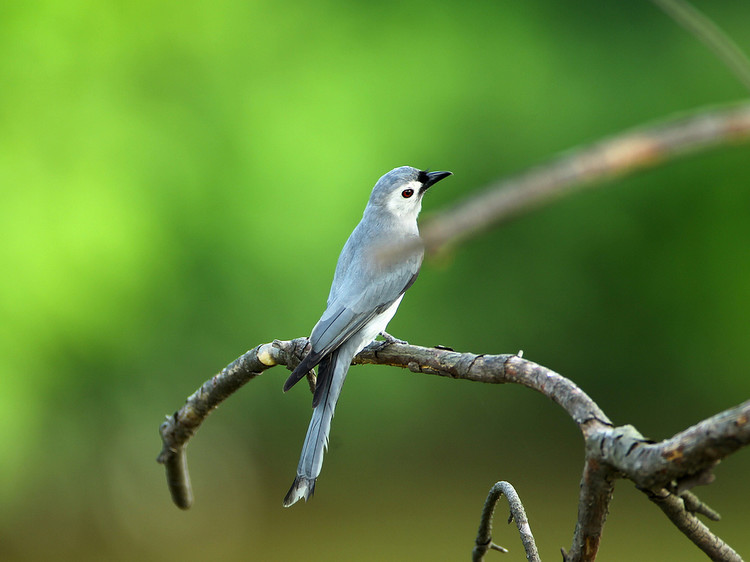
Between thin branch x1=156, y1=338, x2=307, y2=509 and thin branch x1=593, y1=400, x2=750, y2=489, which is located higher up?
thin branch x1=156, y1=338, x2=307, y2=509

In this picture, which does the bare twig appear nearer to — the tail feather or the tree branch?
the tree branch

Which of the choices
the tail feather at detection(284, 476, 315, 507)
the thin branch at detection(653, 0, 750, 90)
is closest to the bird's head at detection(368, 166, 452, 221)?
the tail feather at detection(284, 476, 315, 507)

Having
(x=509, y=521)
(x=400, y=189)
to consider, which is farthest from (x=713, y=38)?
(x=400, y=189)

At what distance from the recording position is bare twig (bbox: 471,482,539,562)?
118cm

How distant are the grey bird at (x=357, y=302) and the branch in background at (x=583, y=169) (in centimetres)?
127

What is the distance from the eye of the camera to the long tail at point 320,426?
1647mm

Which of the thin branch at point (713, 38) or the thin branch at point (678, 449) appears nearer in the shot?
the thin branch at point (713, 38)

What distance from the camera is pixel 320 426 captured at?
181cm

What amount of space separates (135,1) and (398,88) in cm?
184

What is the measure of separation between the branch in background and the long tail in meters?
1.34

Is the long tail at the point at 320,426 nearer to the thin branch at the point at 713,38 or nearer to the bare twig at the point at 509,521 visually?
the bare twig at the point at 509,521

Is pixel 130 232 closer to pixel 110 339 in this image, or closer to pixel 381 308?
pixel 110 339

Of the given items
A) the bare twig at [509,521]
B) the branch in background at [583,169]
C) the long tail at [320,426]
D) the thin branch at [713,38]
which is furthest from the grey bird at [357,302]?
the branch in background at [583,169]

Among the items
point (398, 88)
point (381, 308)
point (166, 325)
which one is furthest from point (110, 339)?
point (381, 308)
